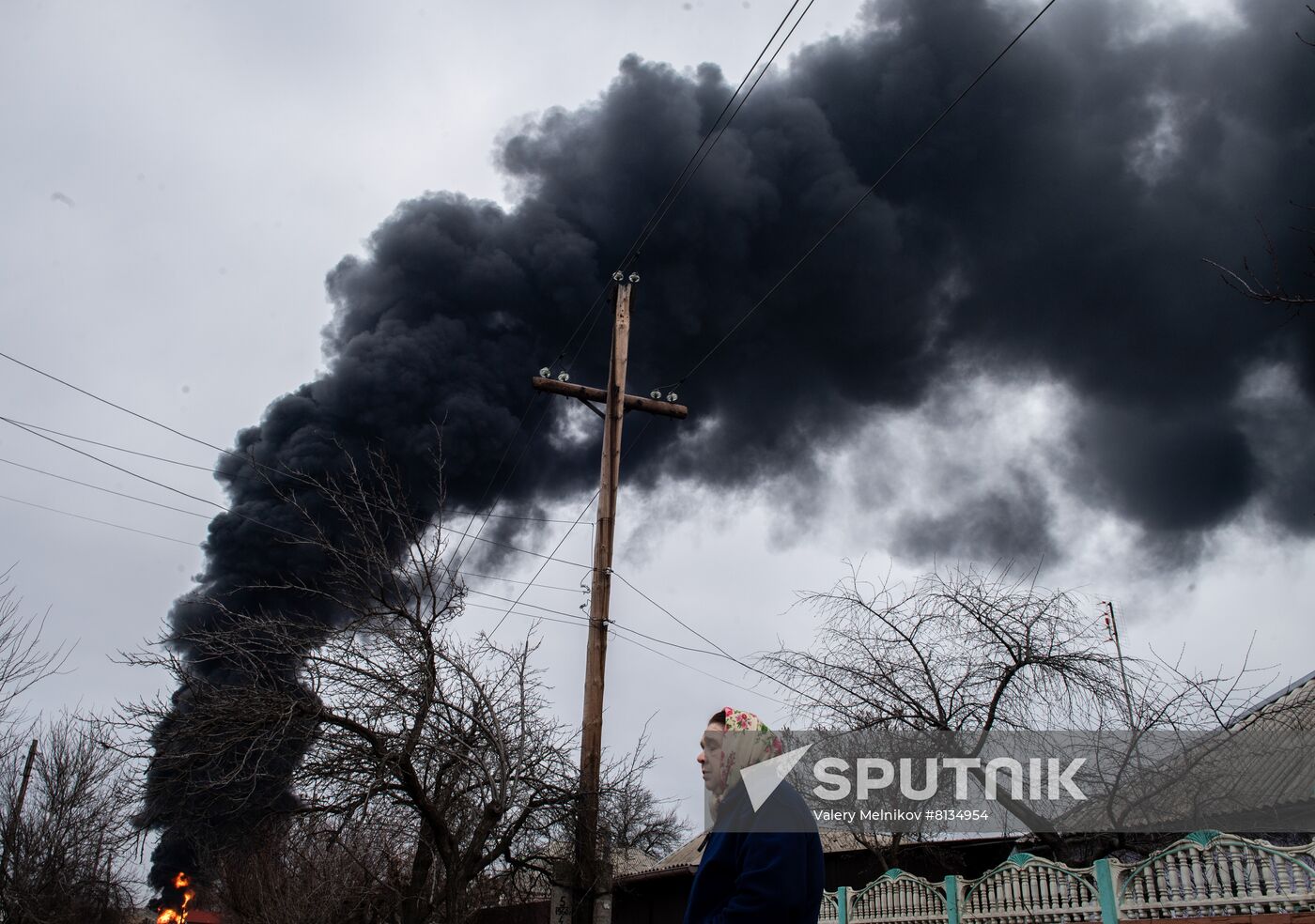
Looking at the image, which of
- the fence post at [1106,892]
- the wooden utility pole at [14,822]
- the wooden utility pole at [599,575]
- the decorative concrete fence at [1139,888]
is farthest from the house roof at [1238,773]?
the wooden utility pole at [14,822]

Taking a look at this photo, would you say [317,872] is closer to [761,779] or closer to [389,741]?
[389,741]

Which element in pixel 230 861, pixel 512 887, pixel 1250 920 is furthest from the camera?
pixel 230 861

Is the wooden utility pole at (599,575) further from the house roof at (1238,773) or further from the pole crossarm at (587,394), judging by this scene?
the house roof at (1238,773)

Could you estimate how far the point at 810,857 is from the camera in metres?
2.89

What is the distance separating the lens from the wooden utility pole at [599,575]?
30.3 ft

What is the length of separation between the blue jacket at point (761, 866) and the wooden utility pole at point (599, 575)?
6563mm

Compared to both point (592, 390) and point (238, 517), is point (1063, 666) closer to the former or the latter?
point (592, 390)

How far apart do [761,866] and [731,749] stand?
1.49ft

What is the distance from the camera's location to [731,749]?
318cm

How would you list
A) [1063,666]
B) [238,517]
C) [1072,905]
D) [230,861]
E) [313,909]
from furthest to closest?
1. [238,517]
2. [230,861]
3. [313,909]
4. [1063,666]
5. [1072,905]

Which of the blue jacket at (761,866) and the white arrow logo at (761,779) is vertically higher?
the white arrow logo at (761,779)

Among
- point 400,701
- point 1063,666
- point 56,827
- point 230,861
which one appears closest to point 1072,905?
point 1063,666

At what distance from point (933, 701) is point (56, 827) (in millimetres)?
18853

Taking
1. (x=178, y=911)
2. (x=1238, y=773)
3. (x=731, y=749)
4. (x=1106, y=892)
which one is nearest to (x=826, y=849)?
(x=1238, y=773)
